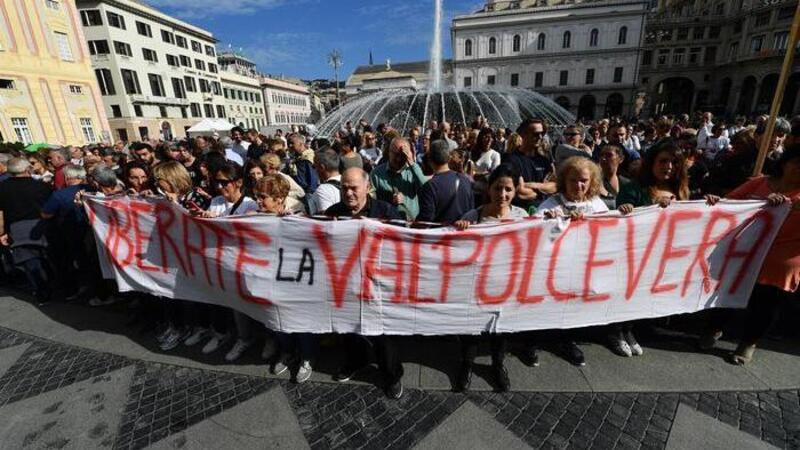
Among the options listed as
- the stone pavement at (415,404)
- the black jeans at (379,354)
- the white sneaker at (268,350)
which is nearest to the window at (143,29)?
the stone pavement at (415,404)

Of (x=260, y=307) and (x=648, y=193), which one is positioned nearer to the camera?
(x=260, y=307)

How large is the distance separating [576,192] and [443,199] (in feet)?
3.72

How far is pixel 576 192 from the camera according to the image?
9.64 ft

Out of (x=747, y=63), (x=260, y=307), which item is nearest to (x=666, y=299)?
(x=260, y=307)

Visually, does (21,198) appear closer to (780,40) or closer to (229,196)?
(229,196)

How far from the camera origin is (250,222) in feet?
9.70

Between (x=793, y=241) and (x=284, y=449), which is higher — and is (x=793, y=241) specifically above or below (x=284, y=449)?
above

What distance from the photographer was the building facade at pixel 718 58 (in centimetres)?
4609

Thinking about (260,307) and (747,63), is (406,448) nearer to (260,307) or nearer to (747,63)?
(260,307)

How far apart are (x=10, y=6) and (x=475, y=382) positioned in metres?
36.6

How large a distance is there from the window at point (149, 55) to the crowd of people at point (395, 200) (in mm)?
45545

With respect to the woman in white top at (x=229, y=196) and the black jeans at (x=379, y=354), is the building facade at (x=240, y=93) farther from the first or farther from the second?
the black jeans at (x=379, y=354)

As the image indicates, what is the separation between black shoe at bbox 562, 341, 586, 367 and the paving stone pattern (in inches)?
15.6

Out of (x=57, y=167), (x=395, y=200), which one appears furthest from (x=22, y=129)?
(x=395, y=200)
